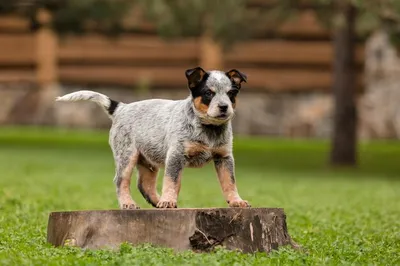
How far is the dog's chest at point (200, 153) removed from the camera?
7578mm

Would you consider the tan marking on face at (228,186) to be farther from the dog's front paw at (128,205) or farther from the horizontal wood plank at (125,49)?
the horizontal wood plank at (125,49)

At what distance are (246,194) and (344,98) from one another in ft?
19.0

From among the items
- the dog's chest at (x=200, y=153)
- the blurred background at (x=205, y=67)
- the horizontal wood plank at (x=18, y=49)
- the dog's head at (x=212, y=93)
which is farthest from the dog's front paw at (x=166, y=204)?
the horizontal wood plank at (x=18, y=49)

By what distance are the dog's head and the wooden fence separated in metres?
18.2

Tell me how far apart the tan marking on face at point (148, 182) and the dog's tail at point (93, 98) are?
1.76 feet

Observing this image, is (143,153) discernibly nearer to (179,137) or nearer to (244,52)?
(179,137)

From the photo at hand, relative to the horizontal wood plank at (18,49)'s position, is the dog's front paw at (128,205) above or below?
below

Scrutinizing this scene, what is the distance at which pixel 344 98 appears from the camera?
19.7 metres

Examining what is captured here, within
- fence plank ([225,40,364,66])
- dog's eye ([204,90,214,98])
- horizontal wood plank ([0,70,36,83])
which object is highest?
fence plank ([225,40,364,66])

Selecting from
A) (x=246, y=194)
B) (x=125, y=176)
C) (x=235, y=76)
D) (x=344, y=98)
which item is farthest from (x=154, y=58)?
(x=235, y=76)

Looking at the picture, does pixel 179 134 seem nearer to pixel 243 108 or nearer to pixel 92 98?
pixel 92 98

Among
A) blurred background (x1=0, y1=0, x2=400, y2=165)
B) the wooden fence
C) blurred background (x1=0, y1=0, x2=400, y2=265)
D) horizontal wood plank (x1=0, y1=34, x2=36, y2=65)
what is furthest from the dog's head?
horizontal wood plank (x1=0, y1=34, x2=36, y2=65)

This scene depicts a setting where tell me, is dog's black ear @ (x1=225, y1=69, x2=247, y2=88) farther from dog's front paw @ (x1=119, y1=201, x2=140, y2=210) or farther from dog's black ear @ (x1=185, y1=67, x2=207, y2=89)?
dog's front paw @ (x1=119, y1=201, x2=140, y2=210)

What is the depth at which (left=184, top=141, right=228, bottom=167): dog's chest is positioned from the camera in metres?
7.58
